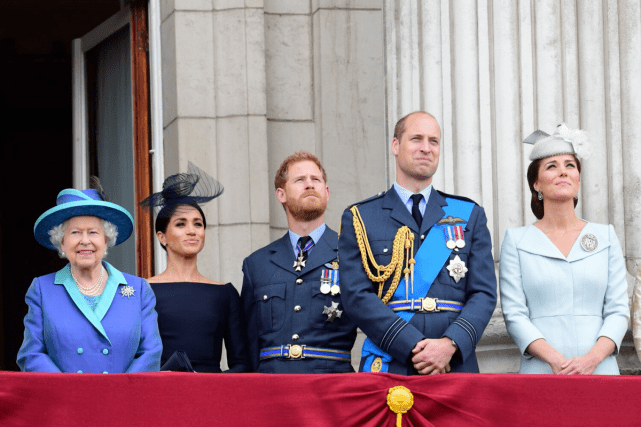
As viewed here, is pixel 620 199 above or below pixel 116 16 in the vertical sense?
below

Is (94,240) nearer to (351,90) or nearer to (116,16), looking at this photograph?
(351,90)

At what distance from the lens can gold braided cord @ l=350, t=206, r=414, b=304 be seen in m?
4.48

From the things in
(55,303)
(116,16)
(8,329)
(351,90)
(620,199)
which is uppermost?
(116,16)

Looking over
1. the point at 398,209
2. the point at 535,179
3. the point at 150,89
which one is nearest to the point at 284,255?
the point at 398,209

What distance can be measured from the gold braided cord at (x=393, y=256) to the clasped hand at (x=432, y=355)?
0.32 metres

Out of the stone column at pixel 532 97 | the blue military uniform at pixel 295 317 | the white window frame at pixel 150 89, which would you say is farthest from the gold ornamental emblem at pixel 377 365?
the white window frame at pixel 150 89

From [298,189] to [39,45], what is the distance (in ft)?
19.4

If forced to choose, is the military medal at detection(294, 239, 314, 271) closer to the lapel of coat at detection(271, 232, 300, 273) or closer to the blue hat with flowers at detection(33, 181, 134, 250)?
the lapel of coat at detection(271, 232, 300, 273)

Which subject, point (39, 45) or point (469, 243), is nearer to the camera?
point (469, 243)

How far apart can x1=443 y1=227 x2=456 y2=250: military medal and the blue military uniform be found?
50cm

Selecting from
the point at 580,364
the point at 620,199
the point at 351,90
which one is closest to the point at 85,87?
the point at 351,90

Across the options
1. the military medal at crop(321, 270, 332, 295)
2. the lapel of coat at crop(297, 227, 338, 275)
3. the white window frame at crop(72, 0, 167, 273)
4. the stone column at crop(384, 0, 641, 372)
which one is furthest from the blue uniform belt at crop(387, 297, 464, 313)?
the white window frame at crop(72, 0, 167, 273)

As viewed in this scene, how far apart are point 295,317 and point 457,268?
83cm

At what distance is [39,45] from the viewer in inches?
405
